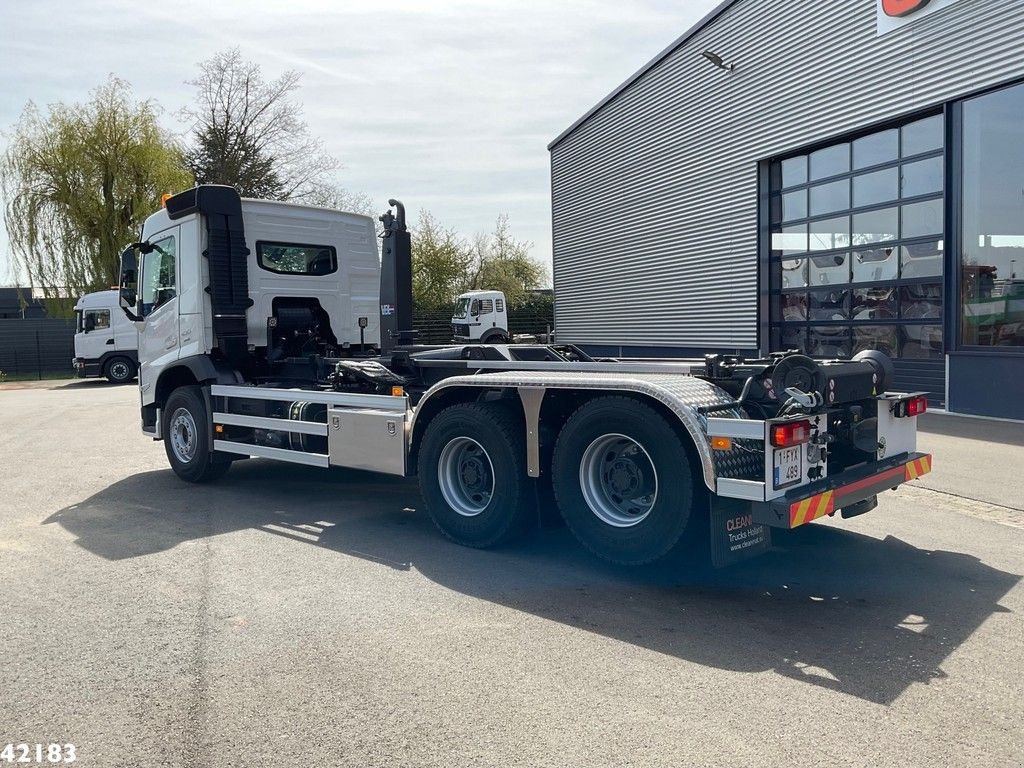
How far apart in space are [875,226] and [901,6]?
3438 millimetres

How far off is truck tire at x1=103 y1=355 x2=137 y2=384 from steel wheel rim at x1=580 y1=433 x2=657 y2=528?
25.4 m

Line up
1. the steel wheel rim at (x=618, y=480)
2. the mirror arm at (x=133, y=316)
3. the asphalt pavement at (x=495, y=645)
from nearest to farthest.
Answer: the asphalt pavement at (x=495, y=645) < the steel wheel rim at (x=618, y=480) < the mirror arm at (x=133, y=316)

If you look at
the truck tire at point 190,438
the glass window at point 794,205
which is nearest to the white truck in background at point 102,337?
the truck tire at point 190,438

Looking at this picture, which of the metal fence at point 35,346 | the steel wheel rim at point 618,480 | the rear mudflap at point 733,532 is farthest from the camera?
the metal fence at point 35,346

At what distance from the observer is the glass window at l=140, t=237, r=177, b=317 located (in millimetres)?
9469

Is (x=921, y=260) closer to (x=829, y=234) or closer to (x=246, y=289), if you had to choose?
(x=829, y=234)

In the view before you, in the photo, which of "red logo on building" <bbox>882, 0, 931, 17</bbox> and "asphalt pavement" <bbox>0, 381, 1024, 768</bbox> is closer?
"asphalt pavement" <bbox>0, 381, 1024, 768</bbox>

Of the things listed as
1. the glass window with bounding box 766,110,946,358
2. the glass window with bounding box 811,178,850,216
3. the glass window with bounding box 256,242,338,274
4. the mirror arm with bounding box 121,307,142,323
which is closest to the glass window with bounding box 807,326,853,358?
the glass window with bounding box 766,110,946,358

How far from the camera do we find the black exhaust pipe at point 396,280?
970 cm

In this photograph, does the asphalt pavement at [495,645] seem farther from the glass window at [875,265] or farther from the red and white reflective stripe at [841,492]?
the glass window at [875,265]

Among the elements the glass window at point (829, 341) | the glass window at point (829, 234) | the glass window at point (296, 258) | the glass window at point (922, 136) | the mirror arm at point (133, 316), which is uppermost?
the glass window at point (922, 136)

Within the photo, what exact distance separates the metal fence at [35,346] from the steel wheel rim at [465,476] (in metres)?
32.9

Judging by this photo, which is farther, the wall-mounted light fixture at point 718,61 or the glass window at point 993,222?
the wall-mounted light fixture at point 718,61

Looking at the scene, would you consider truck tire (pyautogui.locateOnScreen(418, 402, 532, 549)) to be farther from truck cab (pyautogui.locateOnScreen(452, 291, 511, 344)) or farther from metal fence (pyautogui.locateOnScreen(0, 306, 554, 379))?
metal fence (pyautogui.locateOnScreen(0, 306, 554, 379))
